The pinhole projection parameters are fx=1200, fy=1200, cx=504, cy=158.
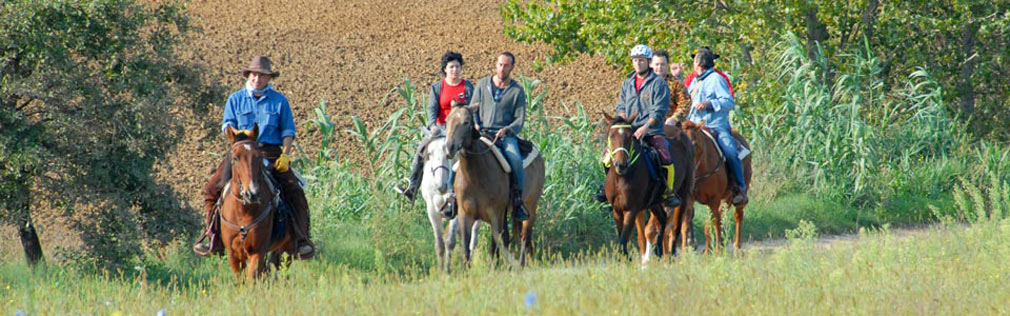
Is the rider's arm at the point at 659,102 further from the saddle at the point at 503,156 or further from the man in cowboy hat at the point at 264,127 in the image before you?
→ the man in cowboy hat at the point at 264,127

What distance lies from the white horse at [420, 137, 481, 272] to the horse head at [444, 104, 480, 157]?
274 mm

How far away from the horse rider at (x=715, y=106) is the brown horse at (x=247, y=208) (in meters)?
5.11

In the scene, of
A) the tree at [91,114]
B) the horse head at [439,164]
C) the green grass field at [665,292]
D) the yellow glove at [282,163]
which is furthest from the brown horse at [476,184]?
the tree at [91,114]

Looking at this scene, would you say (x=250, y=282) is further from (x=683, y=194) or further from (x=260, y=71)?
(x=683, y=194)

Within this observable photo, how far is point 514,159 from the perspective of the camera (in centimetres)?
1152

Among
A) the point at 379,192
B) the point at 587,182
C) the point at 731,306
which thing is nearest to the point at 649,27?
the point at 587,182

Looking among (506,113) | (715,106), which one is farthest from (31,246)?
(715,106)

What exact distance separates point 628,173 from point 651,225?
2.01 feet

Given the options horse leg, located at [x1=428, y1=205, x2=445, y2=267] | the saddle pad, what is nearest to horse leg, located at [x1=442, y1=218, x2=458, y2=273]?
horse leg, located at [x1=428, y1=205, x2=445, y2=267]

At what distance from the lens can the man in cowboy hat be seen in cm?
1007

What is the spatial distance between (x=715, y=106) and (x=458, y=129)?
3.46 m

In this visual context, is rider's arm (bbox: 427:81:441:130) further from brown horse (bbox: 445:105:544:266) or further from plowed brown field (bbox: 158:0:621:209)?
→ plowed brown field (bbox: 158:0:621:209)

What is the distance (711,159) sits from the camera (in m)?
12.9

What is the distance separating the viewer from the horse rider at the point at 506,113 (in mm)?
11523
